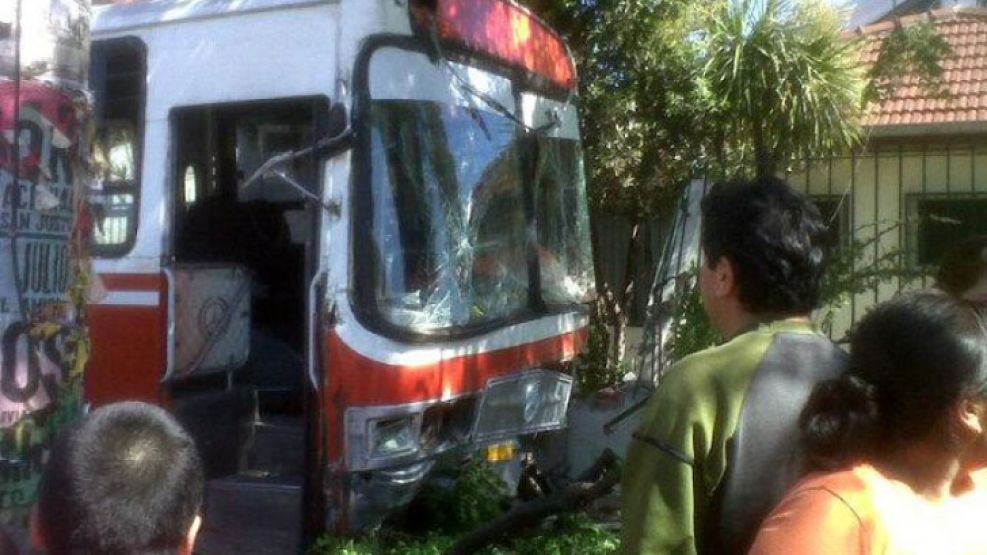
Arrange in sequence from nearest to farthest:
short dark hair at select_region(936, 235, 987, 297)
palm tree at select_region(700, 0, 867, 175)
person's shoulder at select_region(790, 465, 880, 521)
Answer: person's shoulder at select_region(790, 465, 880, 521), short dark hair at select_region(936, 235, 987, 297), palm tree at select_region(700, 0, 867, 175)

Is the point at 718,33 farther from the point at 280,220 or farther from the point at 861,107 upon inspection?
the point at 280,220

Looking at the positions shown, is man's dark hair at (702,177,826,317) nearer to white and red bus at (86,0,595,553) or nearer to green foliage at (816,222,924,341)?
white and red bus at (86,0,595,553)

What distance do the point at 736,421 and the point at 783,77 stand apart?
634 centimetres

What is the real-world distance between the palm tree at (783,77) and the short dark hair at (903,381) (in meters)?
6.24

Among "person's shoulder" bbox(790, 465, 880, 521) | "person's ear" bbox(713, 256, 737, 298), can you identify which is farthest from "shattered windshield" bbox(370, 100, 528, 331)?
"person's shoulder" bbox(790, 465, 880, 521)

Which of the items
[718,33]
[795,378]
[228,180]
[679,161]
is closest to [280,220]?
[228,180]

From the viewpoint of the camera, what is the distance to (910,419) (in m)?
2.27

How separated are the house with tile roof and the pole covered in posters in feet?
25.1

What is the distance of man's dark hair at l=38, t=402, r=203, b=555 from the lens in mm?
1962

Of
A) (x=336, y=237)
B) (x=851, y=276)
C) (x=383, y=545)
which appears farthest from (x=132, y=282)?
(x=851, y=276)

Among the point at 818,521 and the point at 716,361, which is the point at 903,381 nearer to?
the point at 818,521

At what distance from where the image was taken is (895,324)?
2281 millimetres

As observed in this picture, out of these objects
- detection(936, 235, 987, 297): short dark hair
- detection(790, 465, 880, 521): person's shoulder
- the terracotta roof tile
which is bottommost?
detection(790, 465, 880, 521): person's shoulder

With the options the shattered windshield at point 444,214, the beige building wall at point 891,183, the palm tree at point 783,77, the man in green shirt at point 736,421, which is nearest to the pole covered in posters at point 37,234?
the man in green shirt at point 736,421
